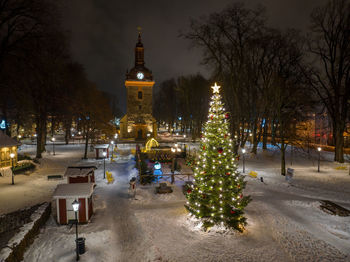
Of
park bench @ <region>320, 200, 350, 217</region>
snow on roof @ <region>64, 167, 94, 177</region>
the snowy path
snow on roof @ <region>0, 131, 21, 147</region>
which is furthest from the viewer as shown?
snow on roof @ <region>0, 131, 21, 147</region>

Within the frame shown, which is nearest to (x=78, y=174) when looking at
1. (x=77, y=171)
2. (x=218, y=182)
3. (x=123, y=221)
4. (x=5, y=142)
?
(x=77, y=171)

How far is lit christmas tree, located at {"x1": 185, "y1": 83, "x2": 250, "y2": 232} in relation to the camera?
878cm

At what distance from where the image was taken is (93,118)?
2525 centimetres

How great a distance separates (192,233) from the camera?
876 cm

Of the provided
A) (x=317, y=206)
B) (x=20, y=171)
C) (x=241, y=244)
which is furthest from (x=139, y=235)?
(x=20, y=171)

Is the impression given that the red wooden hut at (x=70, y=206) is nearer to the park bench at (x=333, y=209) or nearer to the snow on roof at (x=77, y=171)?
the snow on roof at (x=77, y=171)

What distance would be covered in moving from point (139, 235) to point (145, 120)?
35568 mm

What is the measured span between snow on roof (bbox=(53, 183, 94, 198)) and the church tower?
32565mm

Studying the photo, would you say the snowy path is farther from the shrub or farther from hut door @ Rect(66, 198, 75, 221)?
the shrub

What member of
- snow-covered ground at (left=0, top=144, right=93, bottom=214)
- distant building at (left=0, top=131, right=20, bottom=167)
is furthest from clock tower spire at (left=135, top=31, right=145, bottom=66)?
snow-covered ground at (left=0, top=144, right=93, bottom=214)

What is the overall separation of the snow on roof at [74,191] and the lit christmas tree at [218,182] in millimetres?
4813

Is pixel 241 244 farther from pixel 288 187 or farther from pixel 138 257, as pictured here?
pixel 288 187

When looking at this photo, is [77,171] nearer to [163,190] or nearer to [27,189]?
[27,189]

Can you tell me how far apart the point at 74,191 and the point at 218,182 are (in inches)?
249
